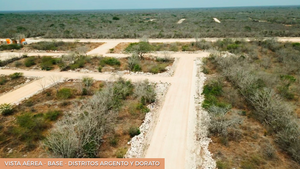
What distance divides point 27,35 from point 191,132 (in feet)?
165

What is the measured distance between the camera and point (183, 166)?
9133mm

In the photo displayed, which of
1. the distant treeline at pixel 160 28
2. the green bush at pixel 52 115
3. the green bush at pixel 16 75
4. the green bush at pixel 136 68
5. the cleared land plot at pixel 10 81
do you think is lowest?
the green bush at pixel 52 115

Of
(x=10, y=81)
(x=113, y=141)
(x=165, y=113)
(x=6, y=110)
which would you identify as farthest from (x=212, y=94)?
(x=10, y=81)

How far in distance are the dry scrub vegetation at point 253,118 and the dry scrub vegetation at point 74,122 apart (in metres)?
5.26

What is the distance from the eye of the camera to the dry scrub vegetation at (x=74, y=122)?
9.36 metres

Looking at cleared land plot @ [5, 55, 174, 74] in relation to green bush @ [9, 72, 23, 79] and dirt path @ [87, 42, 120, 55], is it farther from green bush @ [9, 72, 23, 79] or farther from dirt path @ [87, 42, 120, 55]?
dirt path @ [87, 42, 120, 55]

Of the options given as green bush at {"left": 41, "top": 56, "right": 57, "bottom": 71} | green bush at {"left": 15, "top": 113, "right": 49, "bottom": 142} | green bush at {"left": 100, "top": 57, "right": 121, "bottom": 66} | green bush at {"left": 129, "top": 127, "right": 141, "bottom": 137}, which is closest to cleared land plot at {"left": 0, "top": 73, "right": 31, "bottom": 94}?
green bush at {"left": 41, "top": 56, "right": 57, "bottom": 71}

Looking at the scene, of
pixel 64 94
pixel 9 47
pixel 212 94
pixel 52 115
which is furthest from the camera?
pixel 9 47

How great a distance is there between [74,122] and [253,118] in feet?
40.1

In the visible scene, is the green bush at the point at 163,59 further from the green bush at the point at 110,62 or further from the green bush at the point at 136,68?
the green bush at the point at 110,62

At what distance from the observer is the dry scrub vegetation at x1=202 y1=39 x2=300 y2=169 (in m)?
9.28

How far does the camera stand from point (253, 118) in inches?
494

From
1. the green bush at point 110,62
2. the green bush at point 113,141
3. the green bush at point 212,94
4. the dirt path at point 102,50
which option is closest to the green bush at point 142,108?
the green bush at point 113,141

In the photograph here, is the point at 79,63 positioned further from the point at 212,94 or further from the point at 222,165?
the point at 222,165
